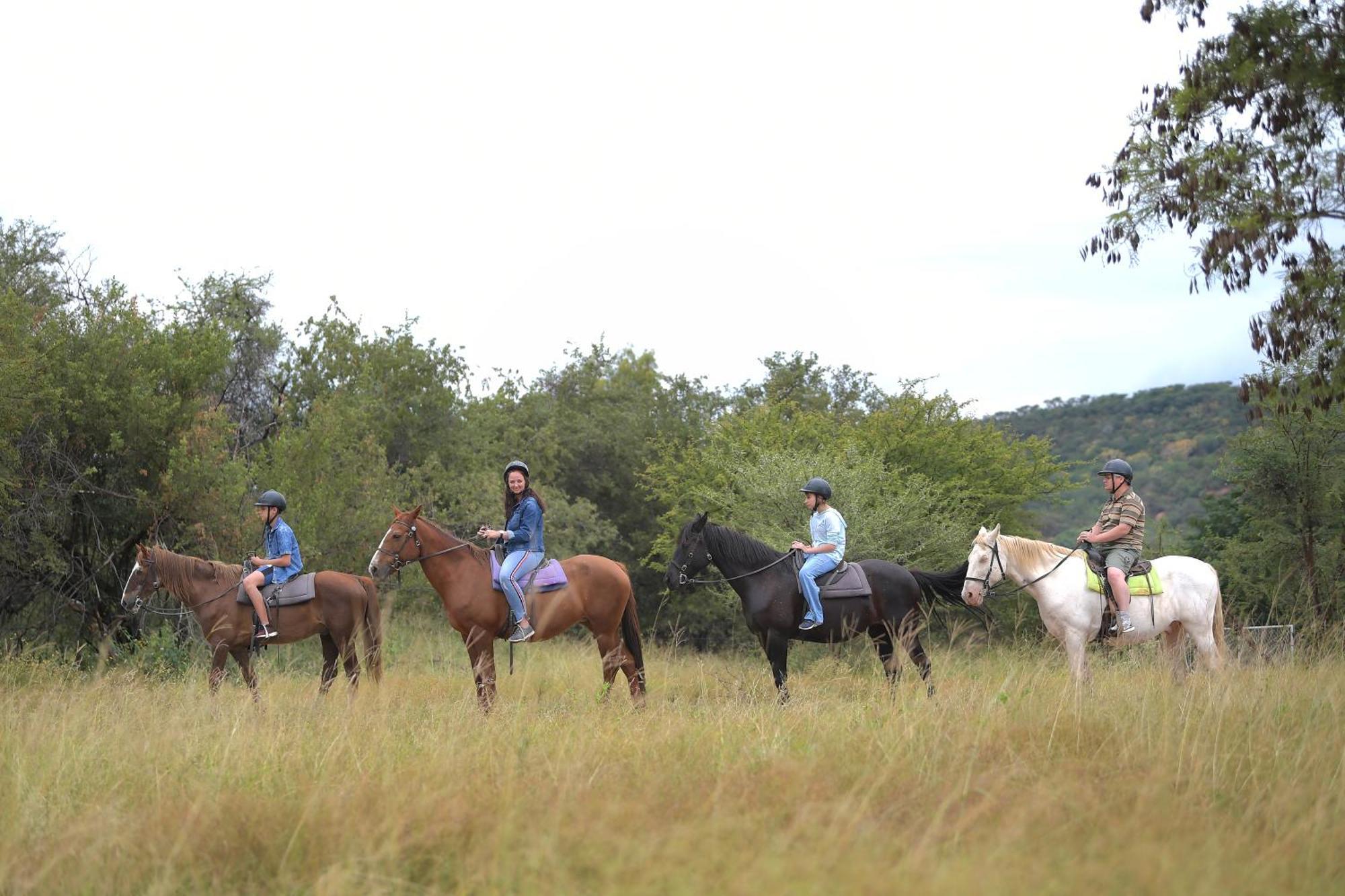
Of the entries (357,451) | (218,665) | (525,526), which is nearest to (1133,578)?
(525,526)

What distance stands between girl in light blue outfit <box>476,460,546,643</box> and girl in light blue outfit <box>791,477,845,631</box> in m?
2.50

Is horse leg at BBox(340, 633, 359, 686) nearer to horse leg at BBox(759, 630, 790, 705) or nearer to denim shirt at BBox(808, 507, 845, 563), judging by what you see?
horse leg at BBox(759, 630, 790, 705)

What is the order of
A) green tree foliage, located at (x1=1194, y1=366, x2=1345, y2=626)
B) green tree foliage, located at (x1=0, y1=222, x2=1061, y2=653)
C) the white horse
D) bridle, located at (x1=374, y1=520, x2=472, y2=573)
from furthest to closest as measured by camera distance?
1. green tree foliage, located at (x1=1194, y1=366, x2=1345, y2=626)
2. green tree foliage, located at (x1=0, y1=222, x2=1061, y2=653)
3. the white horse
4. bridle, located at (x1=374, y1=520, x2=472, y2=573)

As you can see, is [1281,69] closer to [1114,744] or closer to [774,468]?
[1114,744]

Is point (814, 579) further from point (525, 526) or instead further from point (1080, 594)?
point (525, 526)

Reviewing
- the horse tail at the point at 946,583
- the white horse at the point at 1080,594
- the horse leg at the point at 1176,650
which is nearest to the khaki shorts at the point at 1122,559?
the white horse at the point at 1080,594

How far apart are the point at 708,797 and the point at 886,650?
5973 mm

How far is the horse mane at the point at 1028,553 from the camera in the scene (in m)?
10.8

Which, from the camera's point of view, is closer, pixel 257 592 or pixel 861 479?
pixel 257 592

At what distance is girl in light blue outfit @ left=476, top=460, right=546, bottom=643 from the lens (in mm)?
10492

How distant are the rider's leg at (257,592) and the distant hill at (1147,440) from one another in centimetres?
2994

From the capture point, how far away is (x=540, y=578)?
35.2 ft

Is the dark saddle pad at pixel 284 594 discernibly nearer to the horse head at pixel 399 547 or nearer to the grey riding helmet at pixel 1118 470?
the horse head at pixel 399 547

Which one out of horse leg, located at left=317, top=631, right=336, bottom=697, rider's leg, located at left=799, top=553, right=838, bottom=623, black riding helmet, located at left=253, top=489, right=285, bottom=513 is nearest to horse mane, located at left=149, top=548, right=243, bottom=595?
black riding helmet, located at left=253, top=489, right=285, bottom=513
